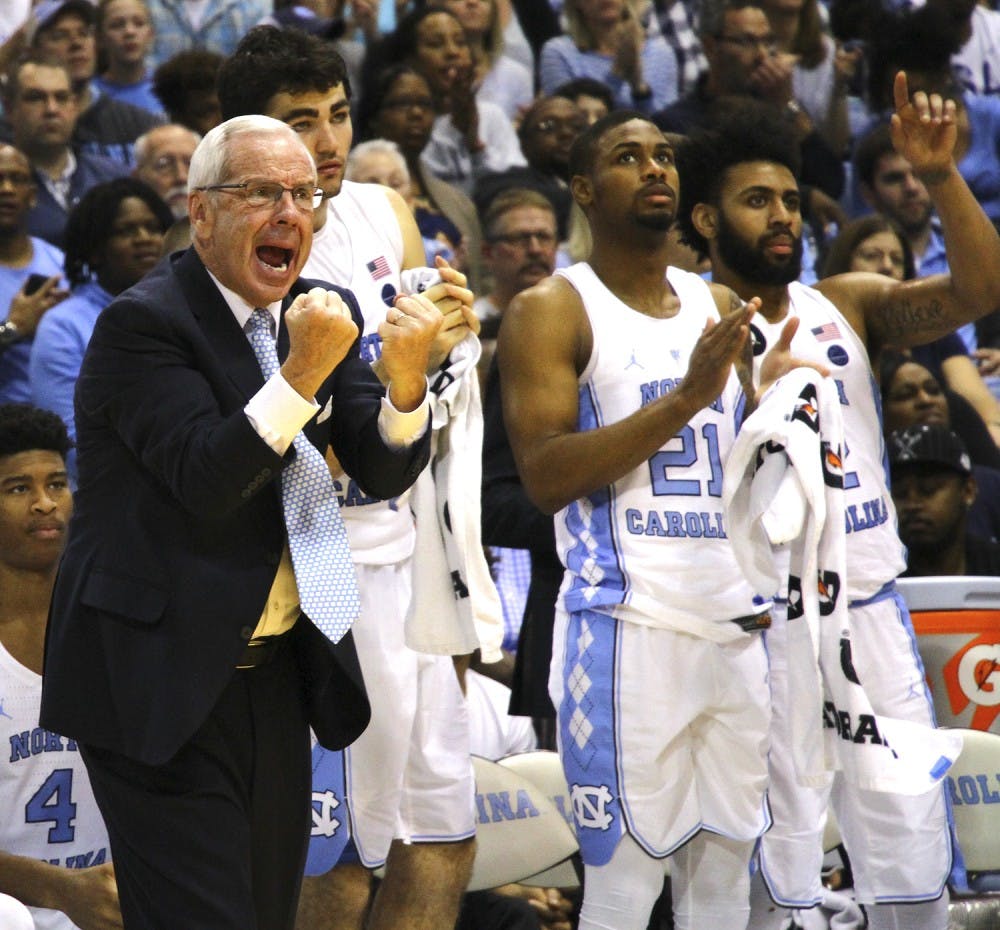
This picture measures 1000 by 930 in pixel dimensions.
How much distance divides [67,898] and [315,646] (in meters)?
1.14

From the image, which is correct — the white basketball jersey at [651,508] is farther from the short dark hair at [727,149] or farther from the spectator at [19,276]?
the spectator at [19,276]

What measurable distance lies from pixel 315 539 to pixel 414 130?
17.7ft

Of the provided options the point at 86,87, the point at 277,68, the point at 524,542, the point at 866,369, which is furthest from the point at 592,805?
the point at 86,87

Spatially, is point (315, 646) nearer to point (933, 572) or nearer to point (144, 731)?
point (144, 731)

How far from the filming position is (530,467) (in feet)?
14.5

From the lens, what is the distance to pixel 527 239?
7438mm

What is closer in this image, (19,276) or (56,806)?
(56,806)

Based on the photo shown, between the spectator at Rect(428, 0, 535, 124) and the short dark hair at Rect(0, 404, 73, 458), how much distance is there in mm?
5146

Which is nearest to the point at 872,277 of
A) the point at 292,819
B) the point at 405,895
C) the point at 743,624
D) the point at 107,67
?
the point at 743,624

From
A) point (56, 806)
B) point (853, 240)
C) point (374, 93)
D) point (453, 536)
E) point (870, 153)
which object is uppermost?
point (374, 93)

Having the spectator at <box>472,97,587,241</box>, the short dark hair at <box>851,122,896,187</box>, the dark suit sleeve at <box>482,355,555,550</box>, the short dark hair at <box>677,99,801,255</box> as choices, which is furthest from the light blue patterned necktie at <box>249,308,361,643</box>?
the short dark hair at <box>851,122,896,187</box>

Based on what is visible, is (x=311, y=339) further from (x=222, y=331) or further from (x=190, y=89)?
(x=190, y=89)

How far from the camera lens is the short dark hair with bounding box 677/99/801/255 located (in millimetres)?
5141

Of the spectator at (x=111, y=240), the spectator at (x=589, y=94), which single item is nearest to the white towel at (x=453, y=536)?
the spectator at (x=111, y=240)
